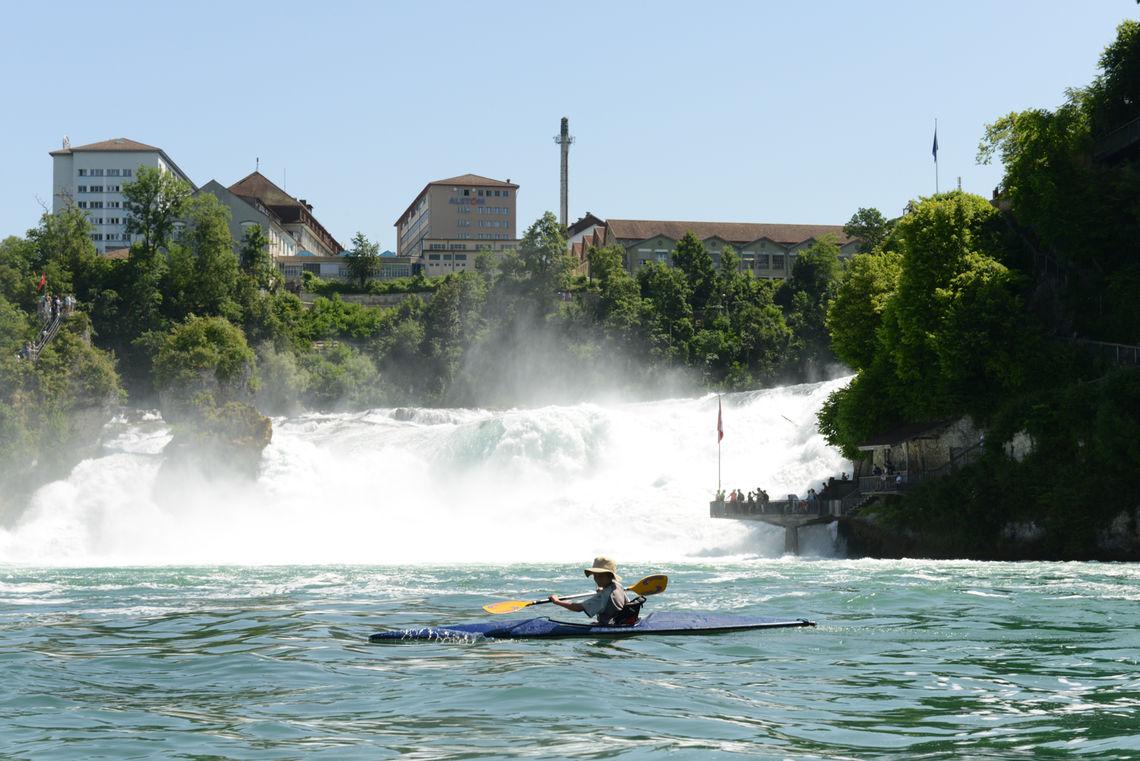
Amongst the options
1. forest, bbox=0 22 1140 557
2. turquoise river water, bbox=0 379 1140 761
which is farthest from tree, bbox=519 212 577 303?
turquoise river water, bbox=0 379 1140 761

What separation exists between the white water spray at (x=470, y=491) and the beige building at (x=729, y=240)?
171ft

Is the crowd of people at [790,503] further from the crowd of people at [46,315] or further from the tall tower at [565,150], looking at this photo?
the tall tower at [565,150]

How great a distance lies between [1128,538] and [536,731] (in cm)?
3039

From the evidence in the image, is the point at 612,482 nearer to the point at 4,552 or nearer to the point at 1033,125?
the point at 1033,125

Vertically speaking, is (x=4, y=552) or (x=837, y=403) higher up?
(x=837, y=403)

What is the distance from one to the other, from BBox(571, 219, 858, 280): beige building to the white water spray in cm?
5217

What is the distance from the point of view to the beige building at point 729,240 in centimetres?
11300

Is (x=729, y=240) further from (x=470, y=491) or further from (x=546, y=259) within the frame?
(x=470, y=491)

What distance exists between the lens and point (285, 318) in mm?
90125

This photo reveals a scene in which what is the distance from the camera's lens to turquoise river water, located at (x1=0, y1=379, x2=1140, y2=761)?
407 inches

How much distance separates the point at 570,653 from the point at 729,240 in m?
102

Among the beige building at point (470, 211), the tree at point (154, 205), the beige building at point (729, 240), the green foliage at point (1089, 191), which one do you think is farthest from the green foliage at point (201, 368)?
the beige building at point (470, 211)

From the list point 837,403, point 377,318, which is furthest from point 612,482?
point 377,318

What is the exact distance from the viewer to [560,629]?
16.5m
